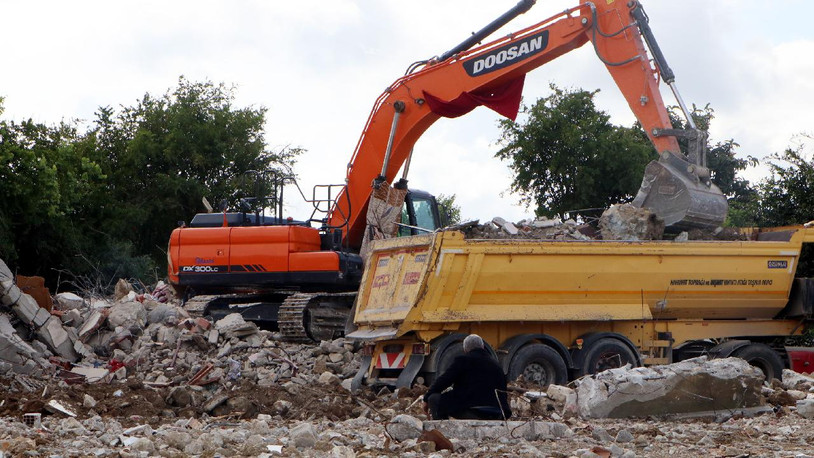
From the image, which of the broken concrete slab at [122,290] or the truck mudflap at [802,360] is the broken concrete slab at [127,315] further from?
Result: the truck mudflap at [802,360]

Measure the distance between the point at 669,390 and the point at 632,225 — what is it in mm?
3201

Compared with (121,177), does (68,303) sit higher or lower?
lower

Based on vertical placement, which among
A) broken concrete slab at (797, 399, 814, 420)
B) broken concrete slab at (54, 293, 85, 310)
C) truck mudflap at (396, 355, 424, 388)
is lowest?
broken concrete slab at (797, 399, 814, 420)

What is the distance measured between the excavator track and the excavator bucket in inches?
172

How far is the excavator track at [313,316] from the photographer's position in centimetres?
1448

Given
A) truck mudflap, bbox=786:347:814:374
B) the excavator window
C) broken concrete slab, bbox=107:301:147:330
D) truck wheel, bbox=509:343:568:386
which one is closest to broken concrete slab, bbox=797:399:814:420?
truck wheel, bbox=509:343:568:386

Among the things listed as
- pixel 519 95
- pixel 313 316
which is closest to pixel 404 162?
pixel 519 95

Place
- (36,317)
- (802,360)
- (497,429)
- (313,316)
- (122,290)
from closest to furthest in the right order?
(497,429) → (36,317) → (313,316) → (802,360) → (122,290)

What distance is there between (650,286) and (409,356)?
3089mm

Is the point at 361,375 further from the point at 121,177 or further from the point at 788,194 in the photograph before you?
the point at 121,177

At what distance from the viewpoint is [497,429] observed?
8.79 meters

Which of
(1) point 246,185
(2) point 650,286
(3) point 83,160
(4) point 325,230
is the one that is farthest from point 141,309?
(1) point 246,185

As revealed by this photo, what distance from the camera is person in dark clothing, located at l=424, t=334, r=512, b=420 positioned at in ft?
29.7

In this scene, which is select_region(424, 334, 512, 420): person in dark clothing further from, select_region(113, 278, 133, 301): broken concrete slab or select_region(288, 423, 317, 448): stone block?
select_region(113, 278, 133, 301): broken concrete slab
